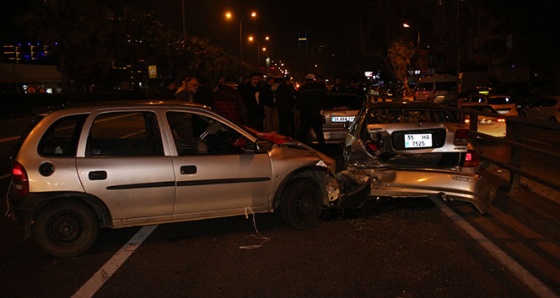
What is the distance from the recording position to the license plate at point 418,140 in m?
7.38

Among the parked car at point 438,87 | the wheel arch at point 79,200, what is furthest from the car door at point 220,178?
the parked car at point 438,87

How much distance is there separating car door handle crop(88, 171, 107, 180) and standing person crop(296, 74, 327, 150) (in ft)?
23.0

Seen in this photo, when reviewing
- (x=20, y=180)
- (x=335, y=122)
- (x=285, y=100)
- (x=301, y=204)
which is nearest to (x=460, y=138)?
(x=301, y=204)

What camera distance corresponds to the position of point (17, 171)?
211 inches

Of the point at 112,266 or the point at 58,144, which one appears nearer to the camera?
the point at 112,266

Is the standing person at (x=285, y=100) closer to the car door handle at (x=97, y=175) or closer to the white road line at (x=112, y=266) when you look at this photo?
the white road line at (x=112, y=266)

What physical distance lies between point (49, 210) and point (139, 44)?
126ft

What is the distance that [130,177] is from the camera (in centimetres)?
562

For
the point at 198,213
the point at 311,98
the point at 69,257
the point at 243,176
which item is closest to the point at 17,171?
the point at 69,257

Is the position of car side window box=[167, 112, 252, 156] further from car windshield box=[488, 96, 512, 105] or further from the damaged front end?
car windshield box=[488, 96, 512, 105]

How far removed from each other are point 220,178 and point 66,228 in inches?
67.2

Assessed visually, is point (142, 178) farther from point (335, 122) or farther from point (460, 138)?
point (335, 122)

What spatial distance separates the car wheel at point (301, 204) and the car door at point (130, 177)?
4.63 ft

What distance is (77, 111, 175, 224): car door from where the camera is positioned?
552 centimetres
